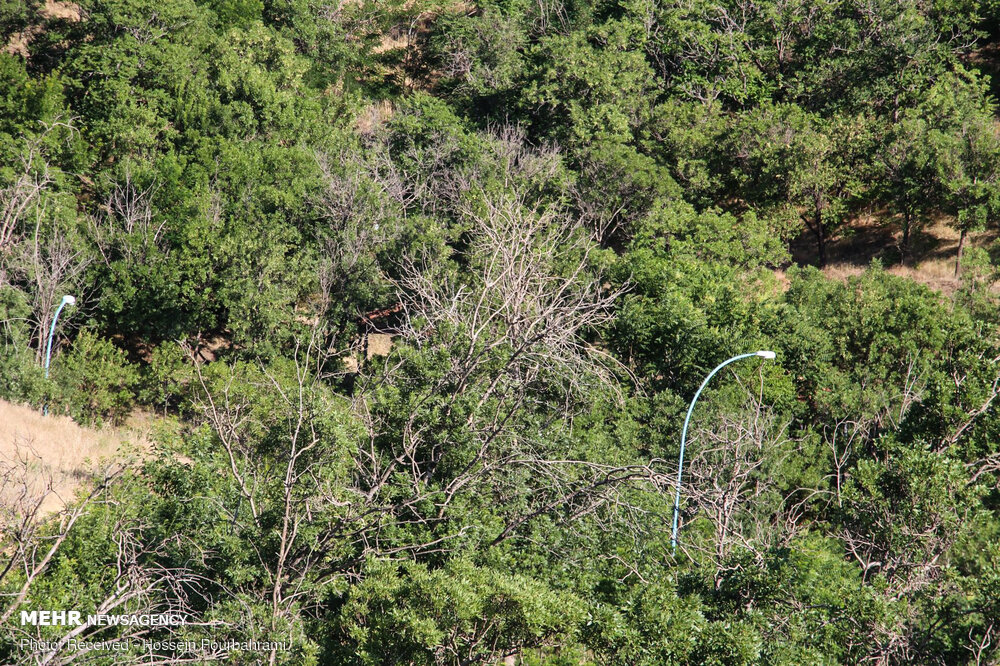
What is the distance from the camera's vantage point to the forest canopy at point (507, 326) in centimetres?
1458

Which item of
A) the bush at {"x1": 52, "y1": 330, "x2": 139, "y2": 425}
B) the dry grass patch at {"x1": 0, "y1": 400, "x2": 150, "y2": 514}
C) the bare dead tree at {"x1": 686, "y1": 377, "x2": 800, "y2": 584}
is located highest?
the bare dead tree at {"x1": 686, "y1": 377, "x2": 800, "y2": 584}

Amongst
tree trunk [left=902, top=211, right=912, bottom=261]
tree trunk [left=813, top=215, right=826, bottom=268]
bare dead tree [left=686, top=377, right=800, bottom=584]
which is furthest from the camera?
tree trunk [left=813, top=215, right=826, bottom=268]

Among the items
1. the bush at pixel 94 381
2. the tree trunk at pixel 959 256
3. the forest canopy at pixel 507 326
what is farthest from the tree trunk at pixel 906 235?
the bush at pixel 94 381

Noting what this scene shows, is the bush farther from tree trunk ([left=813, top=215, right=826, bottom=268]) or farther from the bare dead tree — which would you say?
tree trunk ([left=813, top=215, right=826, bottom=268])

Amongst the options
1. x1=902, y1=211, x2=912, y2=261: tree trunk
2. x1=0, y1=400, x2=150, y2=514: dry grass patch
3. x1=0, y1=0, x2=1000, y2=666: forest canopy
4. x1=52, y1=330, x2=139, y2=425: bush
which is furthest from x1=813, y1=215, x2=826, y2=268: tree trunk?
x1=0, y1=400, x2=150, y2=514: dry grass patch

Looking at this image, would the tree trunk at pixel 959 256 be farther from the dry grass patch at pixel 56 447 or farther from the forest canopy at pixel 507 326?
the dry grass patch at pixel 56 447

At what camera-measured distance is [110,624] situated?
46.9ft

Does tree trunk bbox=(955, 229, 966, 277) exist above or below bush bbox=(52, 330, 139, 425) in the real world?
above

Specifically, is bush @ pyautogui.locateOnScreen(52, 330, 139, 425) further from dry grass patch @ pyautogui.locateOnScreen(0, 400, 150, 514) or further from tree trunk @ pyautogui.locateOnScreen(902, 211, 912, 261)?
tree trunk @ pyautogui.locateOnScreen(902, 211, 912, 261)

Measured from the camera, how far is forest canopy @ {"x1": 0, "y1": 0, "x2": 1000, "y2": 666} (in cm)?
1458

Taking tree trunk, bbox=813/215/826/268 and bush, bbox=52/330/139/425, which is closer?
bush, bbox=52/330/139/425

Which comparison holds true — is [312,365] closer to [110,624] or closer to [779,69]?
[110,624]

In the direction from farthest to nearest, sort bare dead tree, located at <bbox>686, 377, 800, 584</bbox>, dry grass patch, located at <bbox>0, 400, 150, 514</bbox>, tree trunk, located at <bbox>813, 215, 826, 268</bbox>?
tree trunk, located at <bbox>813, 215, 826, 268</bbox>
dry grass patch, located at <bbox>0, 400, 150, 514</bbox>
bare dead tree, located at <bbox>686, 377, 800, 584</bbox>

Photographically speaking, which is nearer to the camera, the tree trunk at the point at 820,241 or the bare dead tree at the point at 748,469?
the bare dead tree at the point at 748,469
